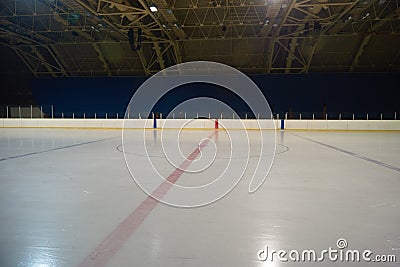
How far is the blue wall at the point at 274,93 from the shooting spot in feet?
77.3

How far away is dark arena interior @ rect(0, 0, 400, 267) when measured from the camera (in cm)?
258

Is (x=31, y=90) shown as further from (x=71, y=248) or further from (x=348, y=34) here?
(x=71, y=248)

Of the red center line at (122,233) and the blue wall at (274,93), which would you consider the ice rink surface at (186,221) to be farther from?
the blue wall at (274,93)

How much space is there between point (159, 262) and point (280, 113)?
22888 mm

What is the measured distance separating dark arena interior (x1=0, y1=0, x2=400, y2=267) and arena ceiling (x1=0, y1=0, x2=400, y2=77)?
13 cm

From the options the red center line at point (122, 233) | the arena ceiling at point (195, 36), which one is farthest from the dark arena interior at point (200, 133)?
the arena ceiling at point (195, 36)

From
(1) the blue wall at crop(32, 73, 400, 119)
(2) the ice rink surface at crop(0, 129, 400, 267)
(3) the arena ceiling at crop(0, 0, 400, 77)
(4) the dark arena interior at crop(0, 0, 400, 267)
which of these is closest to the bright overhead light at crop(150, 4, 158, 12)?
(3) the arena ceiling at crop(0, 0, 400, 77)

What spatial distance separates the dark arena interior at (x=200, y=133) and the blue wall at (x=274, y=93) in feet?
0.29

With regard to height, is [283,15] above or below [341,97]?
above

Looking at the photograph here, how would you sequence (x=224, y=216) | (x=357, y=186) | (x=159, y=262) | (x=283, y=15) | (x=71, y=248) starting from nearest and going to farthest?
(x=159, y=262), (x=71, y=248), (x=224, y=216), (x=357, y=186), (x=283, y=15)

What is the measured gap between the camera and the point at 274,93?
24.5m

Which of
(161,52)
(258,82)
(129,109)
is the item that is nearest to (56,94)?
(129,109)

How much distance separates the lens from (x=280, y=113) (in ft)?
78.7

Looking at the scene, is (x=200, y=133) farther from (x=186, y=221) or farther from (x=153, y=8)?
(x=186, y=221)
